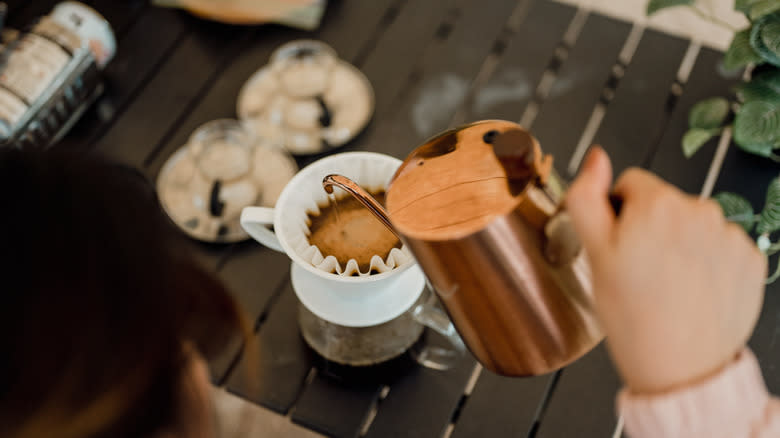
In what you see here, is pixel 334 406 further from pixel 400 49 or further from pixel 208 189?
pixel 400 49

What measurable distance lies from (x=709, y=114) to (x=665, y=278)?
58 centimetres

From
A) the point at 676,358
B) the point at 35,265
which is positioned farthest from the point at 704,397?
A: the point at 35,265

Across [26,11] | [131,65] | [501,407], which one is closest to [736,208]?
[501,407]

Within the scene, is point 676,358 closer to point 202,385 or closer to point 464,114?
point 202,385

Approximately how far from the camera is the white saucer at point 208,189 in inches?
34.3

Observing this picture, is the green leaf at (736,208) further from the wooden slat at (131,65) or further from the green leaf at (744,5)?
the wooden slat at (131,65)

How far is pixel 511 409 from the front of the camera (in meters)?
0.75

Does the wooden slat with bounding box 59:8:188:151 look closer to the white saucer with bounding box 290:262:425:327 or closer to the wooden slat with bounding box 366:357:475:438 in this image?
the white saucer with bounding box 290:262:425:327

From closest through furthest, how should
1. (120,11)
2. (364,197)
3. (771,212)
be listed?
(364,197) → (771,212) → (120,11)

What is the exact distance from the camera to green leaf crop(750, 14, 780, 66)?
30.1 inches

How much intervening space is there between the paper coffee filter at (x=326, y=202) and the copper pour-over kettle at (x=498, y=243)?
0.06 m

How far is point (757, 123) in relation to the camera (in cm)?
84

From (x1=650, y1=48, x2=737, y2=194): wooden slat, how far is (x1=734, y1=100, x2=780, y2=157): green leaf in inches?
2.8

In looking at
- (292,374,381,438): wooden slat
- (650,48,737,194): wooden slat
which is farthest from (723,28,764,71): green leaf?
(292,374,381,438): wooden slat
